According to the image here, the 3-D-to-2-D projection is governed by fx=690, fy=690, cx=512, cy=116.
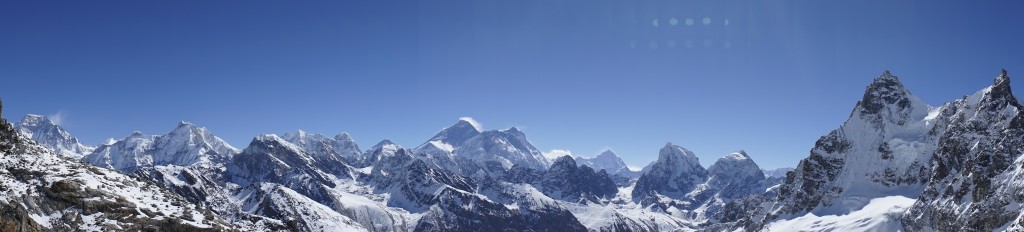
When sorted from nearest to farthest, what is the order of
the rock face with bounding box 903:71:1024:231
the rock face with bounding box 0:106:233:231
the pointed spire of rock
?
1. the rock face with bounding box 0:106:233:231
2. the rock face with bounding box 903:71:1024:231
3. the pointed spire of rock

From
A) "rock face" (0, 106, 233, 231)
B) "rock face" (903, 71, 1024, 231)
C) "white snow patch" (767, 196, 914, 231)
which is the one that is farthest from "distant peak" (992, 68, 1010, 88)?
"rock face" (0, 106, 233, 231)

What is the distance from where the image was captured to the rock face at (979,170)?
12312cm

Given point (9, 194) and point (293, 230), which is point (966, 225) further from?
point (9, 194)

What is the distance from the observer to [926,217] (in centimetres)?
15500

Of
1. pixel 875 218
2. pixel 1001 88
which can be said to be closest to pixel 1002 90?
pixel 1001 88

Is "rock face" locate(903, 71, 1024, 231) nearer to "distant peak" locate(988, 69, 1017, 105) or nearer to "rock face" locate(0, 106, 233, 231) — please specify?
"distant peak" locate(988, 69, 1017, 105)

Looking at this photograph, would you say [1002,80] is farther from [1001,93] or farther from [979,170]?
[979,170]

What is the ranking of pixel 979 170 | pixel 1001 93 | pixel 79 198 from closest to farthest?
pixel 79 198
pixel 979 170
pixel 1001 93

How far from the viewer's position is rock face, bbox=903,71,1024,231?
123 m

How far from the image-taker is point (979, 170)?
450 feet

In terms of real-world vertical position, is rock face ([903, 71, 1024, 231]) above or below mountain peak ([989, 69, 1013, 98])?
below

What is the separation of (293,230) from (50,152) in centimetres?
3556

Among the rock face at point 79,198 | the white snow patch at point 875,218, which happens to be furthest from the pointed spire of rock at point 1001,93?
the rock face at point 79,198

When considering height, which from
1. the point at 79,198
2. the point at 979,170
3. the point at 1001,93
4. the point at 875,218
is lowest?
the point at 79,198
